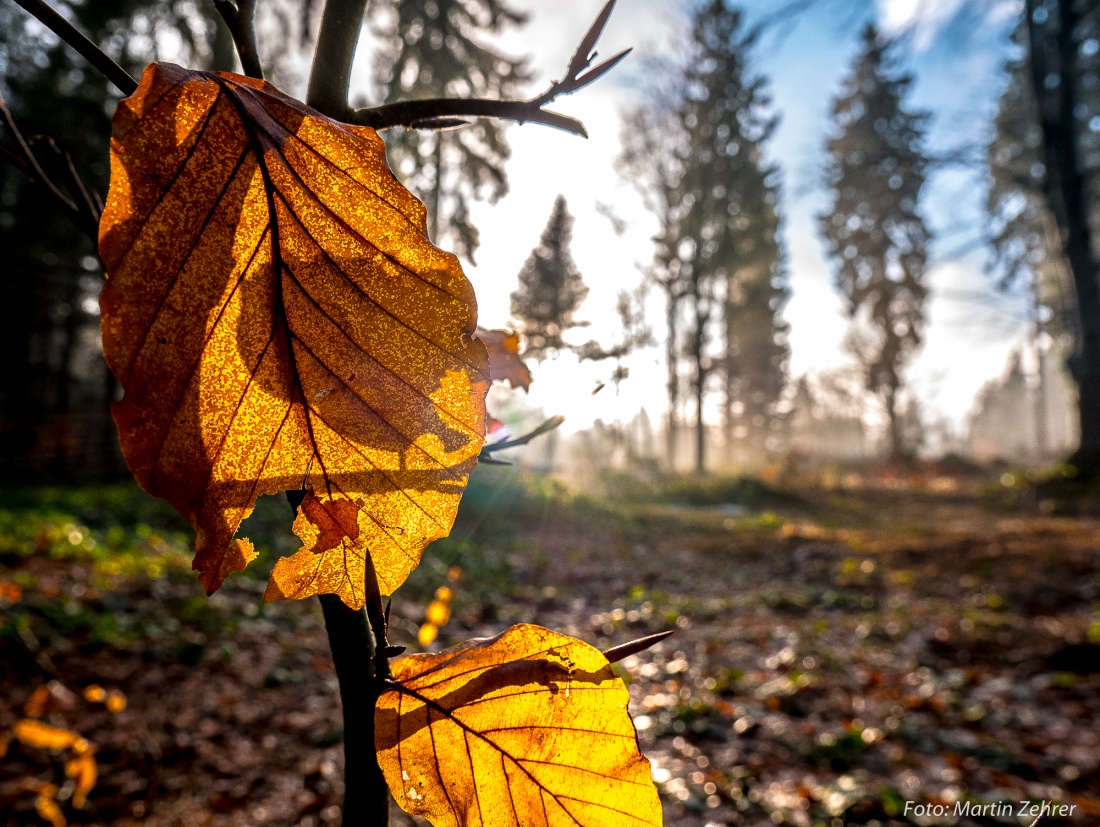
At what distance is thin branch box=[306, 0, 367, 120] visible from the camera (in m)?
0.40

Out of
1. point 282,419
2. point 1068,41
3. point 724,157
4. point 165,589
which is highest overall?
point 724,157

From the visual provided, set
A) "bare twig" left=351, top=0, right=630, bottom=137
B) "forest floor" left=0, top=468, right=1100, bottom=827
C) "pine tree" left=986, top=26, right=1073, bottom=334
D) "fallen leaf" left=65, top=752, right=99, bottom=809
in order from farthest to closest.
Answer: "pine tree" left=986, top=26, right=1073, bottom=334, "forest floor" left=0, top=468, right=1100, bottom=827, "fallen leaf" left=65, top=752, right=99, bottom=809, "bare twig" left=351, top=0, right=630, bottom=137

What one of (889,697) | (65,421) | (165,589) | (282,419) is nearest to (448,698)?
(282,419)

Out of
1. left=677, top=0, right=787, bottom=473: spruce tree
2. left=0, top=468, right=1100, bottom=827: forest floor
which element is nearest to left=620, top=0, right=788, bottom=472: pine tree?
left=677, top=0, right=787, bottom=473: spruce tree

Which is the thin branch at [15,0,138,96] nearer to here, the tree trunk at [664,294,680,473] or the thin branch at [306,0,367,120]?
the thin branch at [306,0,367,120]

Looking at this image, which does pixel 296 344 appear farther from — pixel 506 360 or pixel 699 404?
pixel 699 404

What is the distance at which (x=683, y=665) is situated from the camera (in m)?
3.76

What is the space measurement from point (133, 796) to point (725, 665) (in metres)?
3.20

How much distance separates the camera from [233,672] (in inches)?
133

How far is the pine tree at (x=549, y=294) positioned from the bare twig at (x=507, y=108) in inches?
11.6

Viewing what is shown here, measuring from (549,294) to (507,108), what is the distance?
4.98ft

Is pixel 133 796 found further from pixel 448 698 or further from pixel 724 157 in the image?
pixel 724 157

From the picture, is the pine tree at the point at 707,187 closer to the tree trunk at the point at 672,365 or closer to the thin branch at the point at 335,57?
the tree trunk at the point at 672,365

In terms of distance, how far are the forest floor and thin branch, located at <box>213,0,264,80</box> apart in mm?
805
